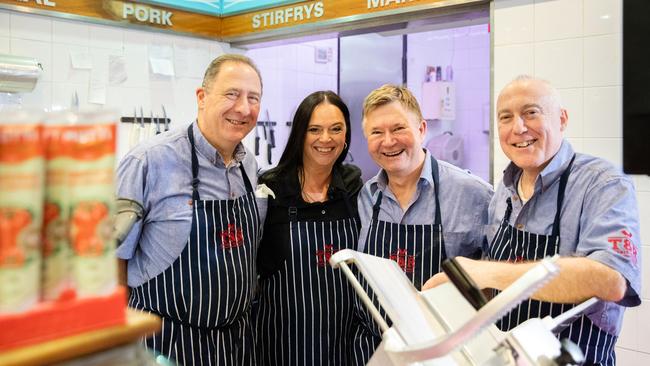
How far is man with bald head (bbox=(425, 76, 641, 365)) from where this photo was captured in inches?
61.1

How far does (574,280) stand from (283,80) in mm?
3705

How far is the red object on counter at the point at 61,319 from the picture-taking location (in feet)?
2.53

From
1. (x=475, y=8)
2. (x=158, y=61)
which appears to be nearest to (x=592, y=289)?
(x=475, y=8)

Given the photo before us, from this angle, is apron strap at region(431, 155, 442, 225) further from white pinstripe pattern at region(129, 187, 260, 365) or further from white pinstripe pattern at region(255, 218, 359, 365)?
white pinstripe pattern at region(129, 187, 260, 365)

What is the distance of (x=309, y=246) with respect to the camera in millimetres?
2434

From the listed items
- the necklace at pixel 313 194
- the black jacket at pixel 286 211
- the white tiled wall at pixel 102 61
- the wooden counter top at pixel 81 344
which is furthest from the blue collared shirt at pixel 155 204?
the white tiled wall at pixel 102 61

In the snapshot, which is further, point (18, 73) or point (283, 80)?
point (283, 80)

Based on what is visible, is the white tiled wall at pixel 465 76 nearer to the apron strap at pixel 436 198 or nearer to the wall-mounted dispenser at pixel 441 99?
the wall-mounted dispenser at pixel 441 99

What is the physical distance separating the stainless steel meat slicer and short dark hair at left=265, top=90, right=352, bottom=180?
135cm

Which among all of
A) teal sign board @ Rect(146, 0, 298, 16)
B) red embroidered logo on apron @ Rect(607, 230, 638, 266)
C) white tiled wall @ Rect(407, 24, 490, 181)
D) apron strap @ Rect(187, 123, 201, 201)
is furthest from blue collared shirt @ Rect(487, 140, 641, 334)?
white tiled wall @ Rect(407, 24, 490, 181)

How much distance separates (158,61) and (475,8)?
2.15 m

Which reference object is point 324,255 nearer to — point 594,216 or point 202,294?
point 202,294

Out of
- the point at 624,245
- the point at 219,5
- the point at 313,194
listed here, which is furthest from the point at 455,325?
the point at 219,5

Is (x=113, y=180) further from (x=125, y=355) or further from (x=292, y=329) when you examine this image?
(x=292, y=329)
